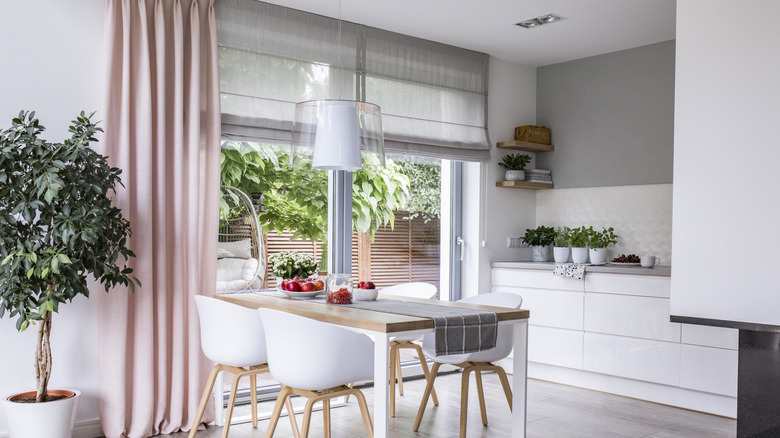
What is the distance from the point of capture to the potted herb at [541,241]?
568 centimetres

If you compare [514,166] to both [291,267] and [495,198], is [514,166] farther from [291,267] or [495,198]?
[291,267]

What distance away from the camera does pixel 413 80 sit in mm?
5137

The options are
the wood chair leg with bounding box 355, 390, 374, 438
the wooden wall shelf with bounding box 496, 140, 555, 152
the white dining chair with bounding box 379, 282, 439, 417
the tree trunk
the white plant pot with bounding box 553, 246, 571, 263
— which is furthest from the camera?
the wooden wall shelf with bounding box 496, 140, 555, 152

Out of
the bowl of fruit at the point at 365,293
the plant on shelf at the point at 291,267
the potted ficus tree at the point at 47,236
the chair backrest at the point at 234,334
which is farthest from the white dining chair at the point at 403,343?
the potted ficus tree at the point at 47,236

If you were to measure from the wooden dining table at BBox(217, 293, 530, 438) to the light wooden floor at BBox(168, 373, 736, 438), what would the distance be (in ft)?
2.18

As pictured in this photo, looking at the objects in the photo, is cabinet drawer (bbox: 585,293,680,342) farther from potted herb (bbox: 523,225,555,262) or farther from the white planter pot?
the white planter pot

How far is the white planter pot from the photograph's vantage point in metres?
3.25

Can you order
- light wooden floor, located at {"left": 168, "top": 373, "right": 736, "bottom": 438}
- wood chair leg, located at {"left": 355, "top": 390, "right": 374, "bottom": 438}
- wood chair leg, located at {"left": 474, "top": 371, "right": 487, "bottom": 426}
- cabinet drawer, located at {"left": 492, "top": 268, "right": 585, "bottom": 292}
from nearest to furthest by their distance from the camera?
wood chair leg, located at {"left": 355, "top": 390, "right": 374, "bottom": 438}, light wooden floor, located at {"left": 168, "top": 373, "right": 736, "bottom": 438}, wood chair leg, located at {"left": 474, "top": 371, "right": 487, "bottom": 426}, cabinet drawer, located at {"left": 492, "top": 268, "right": 585, "bottom": 292}

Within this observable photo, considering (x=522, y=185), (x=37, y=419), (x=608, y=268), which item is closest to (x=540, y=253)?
(x=522, y=185)

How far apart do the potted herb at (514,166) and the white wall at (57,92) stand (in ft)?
10.4

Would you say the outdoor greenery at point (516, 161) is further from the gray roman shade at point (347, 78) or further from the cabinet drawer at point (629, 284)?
the cabinet drawer at point (629, 284)

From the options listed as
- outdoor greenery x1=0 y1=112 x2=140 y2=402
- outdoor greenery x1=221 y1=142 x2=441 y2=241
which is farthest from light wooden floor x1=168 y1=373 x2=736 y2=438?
outdoor greenery x1=221 y1=142 x2=441 y2=241

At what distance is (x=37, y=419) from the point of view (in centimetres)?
325

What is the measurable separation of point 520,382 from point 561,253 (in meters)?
2.24
